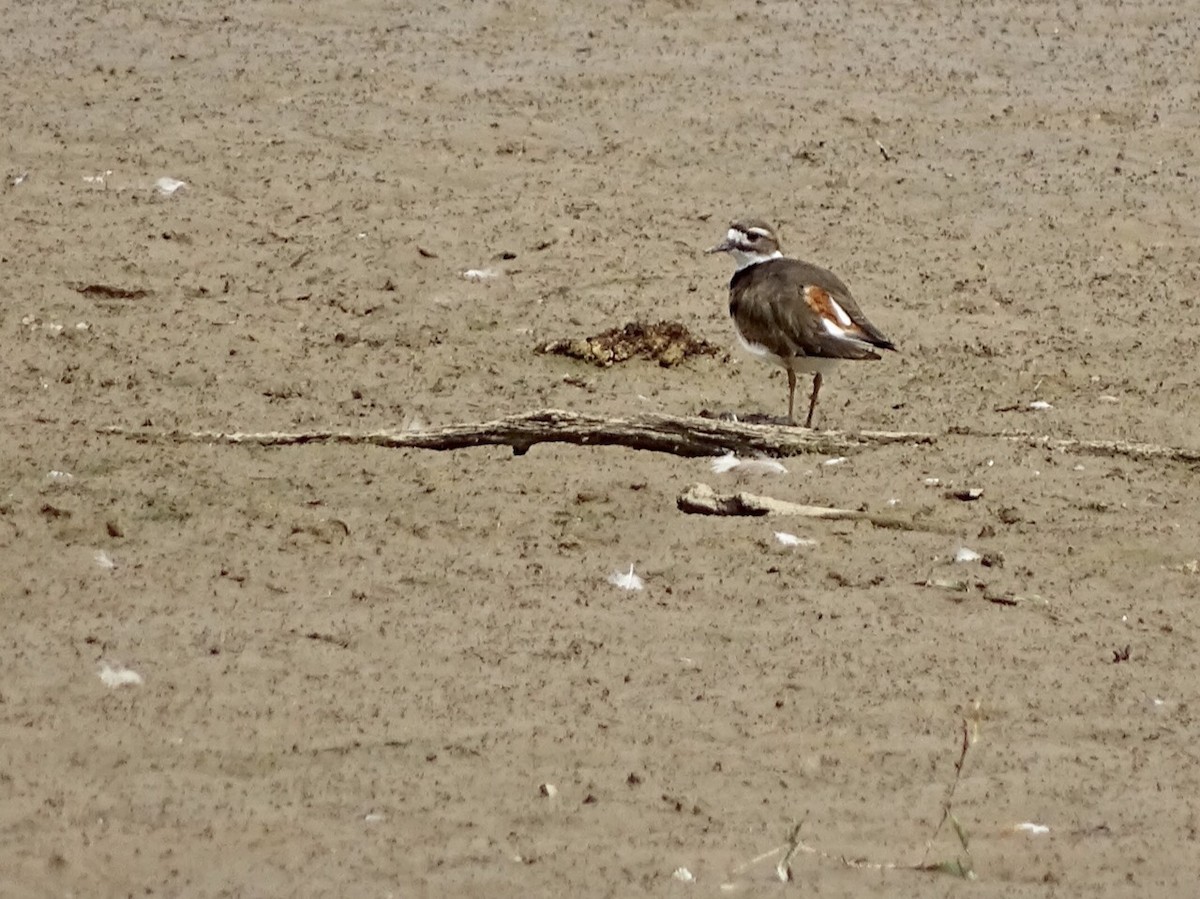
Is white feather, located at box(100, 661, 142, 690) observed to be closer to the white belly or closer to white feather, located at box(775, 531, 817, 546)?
white feather, located at box(775, 531, 817, 546)

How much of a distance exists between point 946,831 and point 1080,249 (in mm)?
5608

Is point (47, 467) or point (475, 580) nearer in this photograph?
point (475, 580)

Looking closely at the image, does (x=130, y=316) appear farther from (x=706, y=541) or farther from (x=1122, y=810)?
(x=1122, y=810)

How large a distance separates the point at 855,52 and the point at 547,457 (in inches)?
218

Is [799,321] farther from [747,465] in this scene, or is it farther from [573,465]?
[573,465]

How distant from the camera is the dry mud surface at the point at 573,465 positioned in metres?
5.96

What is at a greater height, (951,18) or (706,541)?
(951,18)

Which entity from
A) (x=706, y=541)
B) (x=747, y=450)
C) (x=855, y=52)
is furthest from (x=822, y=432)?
(x=855, y=52)

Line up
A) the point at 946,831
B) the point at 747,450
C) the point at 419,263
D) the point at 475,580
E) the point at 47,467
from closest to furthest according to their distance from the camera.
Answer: the point at 946,831
the point at 475,580
the point at 47,467
the point at 747,450
the point at 419,263

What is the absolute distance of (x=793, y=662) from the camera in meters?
6.84

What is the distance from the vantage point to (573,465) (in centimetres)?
819

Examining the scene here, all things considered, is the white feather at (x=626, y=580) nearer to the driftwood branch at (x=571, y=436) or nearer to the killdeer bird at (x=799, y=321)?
the driftwood branch at (x=571, y=436)

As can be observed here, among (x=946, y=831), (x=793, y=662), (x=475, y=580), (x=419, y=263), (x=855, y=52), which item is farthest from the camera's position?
(x=855, y=52)

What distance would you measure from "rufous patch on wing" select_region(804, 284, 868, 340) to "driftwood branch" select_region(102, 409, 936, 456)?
91cm
